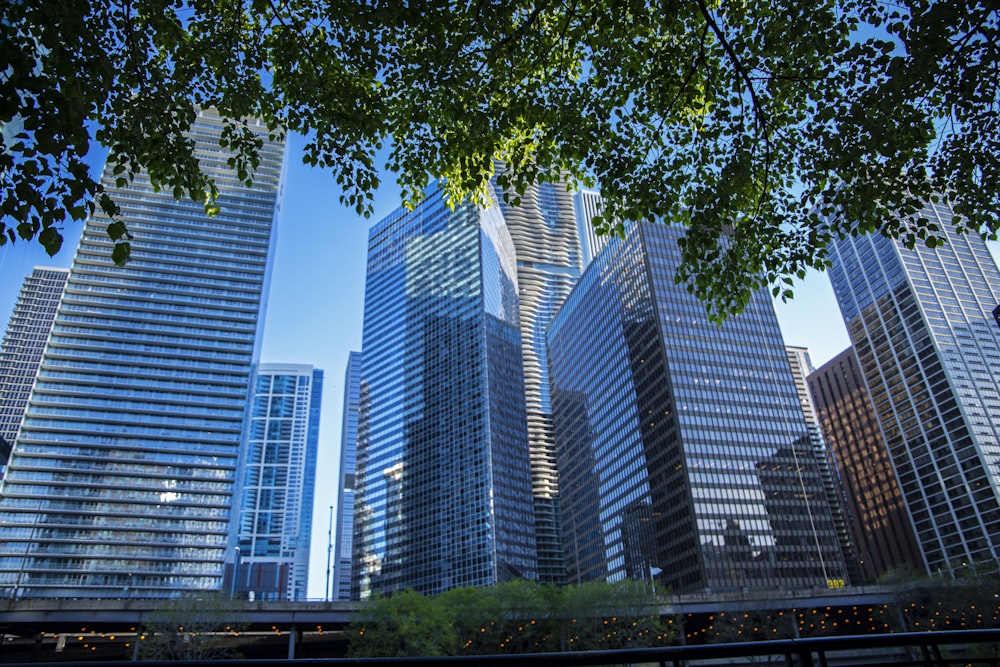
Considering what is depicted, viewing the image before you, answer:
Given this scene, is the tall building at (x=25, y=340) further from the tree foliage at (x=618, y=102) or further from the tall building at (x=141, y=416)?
the tree foliage at (x=618, y=102)

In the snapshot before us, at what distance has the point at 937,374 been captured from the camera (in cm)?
14562

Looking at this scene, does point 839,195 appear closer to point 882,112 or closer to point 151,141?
point 882,112

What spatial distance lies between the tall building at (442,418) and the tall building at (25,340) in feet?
273

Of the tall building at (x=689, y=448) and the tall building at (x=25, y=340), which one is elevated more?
the tall building at (x=25, y=340)

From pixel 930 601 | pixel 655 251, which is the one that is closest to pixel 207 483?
pixel 655 251

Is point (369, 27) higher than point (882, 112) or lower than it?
higher

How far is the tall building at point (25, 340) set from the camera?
507 ft

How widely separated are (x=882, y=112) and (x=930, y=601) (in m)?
70.4

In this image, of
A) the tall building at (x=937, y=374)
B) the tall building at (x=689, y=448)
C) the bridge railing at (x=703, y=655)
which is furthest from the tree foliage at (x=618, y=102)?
the tall building at (x=937, y=374)

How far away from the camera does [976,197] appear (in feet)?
31.8

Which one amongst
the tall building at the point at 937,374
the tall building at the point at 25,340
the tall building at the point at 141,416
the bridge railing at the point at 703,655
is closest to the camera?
the bridge railing at the point at 703,655

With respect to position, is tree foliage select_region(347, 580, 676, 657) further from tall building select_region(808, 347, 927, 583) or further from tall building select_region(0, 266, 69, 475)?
tall building select_region(0, 266, 69, 475)

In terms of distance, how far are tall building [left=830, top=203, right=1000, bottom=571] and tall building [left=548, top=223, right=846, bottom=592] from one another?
50233 millimetres

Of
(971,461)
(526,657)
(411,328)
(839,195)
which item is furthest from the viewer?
(411,328)
